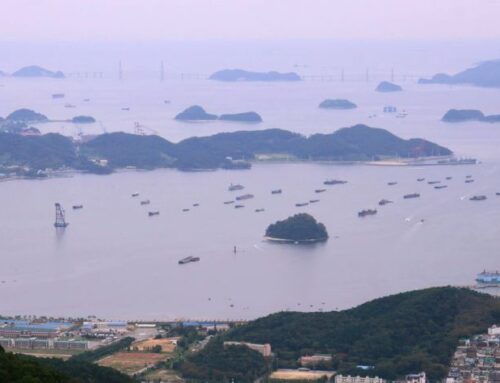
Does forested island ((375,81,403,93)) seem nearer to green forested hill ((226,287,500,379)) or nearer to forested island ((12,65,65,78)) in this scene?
forested island ((12,65,65,78))

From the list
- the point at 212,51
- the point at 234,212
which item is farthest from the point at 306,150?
the point at 212,51

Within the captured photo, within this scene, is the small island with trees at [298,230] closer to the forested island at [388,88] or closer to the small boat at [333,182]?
the small boat at [333,182]

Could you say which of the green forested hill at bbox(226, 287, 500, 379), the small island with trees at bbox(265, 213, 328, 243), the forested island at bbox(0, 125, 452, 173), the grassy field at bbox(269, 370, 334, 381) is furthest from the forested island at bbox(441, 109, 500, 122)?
the grassy field at bbox(269, 370, 334, 381)

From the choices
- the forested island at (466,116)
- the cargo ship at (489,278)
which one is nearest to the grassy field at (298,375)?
the cargo ship at (489,278)

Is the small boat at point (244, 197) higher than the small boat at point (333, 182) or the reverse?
the reverse

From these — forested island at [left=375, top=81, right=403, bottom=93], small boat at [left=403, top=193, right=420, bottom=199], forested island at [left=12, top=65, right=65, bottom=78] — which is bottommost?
small boat at [left=403, top=193, right=420, bottom=199]

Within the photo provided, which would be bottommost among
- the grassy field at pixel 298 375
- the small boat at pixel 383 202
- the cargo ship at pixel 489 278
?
the grassy field at pixel 298 375

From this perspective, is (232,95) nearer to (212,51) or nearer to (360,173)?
(360,173)
